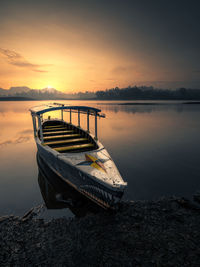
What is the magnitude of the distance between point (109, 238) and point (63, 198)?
369 cm

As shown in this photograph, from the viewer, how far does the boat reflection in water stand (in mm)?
6761

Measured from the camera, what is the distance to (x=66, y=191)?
8.31m

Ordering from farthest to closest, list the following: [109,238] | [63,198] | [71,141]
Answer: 1. [71,141]
2. [63,198]
3. [109,238]

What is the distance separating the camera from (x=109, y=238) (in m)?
4.98

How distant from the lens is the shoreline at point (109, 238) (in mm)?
4246

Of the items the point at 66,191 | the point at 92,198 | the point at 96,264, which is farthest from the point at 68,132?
the point at 96,264

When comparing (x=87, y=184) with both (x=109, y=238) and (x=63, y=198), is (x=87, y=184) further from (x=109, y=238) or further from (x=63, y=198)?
(x=63, y=198)

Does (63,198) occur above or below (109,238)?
below

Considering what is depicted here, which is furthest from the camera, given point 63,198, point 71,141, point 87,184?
point 71,141

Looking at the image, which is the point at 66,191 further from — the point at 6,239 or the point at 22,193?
the point at 6,239

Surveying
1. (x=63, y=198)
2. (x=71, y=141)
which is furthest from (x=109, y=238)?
(x=71, y=141)

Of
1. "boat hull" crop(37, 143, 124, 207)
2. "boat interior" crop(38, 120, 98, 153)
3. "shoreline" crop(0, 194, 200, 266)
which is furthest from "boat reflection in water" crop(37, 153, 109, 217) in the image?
"boat interior" crop(38, 120, 98, 153)

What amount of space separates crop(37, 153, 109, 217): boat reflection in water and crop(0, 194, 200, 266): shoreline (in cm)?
70

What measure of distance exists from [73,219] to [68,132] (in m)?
8.50
